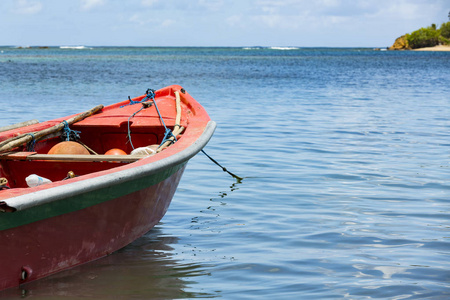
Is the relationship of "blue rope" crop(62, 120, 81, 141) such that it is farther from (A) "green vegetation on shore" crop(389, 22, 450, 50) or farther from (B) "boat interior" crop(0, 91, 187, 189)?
(A) "green vegetation on shore" crop(389, 22, 450, 50)

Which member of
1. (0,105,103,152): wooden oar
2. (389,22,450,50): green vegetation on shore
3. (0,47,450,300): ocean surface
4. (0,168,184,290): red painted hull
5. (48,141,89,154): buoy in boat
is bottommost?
(0,47,450,300): ocean surface

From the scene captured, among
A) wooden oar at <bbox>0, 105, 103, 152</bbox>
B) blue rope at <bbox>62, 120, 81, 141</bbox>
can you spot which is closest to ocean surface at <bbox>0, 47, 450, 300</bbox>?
blue rope at <bbox>62, 120, 81, 141</bbox>

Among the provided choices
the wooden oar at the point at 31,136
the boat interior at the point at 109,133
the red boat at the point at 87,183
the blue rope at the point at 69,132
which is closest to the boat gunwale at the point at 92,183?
the red boat at the point at 87,183

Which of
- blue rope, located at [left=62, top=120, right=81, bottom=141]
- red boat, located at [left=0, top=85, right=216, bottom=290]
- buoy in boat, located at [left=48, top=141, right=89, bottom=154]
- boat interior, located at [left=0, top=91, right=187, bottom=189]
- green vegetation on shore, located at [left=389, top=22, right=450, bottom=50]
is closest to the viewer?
red boat, located at [left=0, top=85, right=216, bottom=290]

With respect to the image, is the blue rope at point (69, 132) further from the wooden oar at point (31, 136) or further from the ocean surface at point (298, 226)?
the ocean surface at point (298, 226)

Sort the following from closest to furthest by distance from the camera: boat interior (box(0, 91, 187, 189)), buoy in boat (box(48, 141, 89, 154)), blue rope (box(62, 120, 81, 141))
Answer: boat interior (box(0, 91, 187, 189)) → buoy in boat (box(48, 141, 89, 154)) → blue rope (box(62, 120, 81, 141))

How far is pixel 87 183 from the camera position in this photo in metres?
4.20

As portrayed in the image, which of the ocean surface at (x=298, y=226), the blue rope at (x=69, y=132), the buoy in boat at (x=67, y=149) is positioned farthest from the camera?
the blue rope at (x=69, y=132)

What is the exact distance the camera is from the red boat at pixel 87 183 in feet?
13.3

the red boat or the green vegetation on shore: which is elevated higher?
the green vegetation on shore

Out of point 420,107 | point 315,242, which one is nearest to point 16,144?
point 315,242

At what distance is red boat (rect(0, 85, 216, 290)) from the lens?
13.3ft

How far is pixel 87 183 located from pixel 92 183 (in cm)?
4

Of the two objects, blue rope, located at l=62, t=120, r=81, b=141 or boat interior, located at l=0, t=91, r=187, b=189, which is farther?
blue rope, located at l=62, t=120, r=81, b=141
